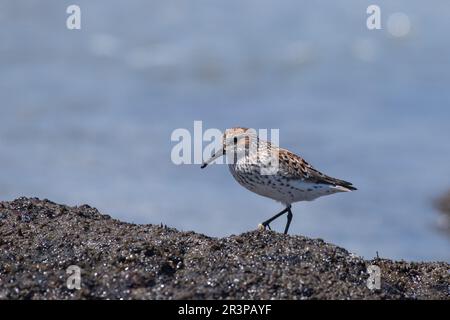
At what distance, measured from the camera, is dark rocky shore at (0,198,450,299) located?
248 inches

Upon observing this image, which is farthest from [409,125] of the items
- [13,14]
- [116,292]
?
[116,292]

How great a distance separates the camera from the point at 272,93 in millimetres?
19094

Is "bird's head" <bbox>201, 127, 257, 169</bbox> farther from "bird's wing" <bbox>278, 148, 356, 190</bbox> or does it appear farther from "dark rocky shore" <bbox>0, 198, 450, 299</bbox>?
"dark rocky shore" <bbox>0, 198, 450, 299</bbox>

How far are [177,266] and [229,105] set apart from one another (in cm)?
1155

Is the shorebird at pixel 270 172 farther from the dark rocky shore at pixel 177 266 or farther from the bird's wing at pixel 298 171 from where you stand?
the dark rocky shore at pixel 177 266

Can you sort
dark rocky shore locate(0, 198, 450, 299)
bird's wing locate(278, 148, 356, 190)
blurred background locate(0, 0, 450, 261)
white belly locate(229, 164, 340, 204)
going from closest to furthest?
dark rocky shore locate(0, 198, 450, 299)
white belly locate(229, 164, 340, 204)
bird's wing locate(278, 148, 356, 190)
blurred background locate(0, 0, 450, 261)

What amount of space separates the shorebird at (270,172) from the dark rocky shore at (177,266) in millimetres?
1554

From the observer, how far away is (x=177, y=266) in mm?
6637

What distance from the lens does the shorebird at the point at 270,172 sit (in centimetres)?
878

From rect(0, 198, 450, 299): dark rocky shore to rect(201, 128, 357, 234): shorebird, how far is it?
1554mm

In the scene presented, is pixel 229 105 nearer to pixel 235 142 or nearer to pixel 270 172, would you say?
pixel 235 142

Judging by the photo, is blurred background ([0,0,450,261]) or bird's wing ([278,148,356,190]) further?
blurred background ([0,0,450,261])

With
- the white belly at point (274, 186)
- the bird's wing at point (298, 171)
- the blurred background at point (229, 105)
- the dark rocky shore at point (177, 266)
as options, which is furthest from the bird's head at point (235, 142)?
the blurred background at point (229, 105)

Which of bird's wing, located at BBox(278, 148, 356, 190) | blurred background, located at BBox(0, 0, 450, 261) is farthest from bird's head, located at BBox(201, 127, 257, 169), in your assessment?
blurred background, located at BBox(0, 0, 450, 261)
